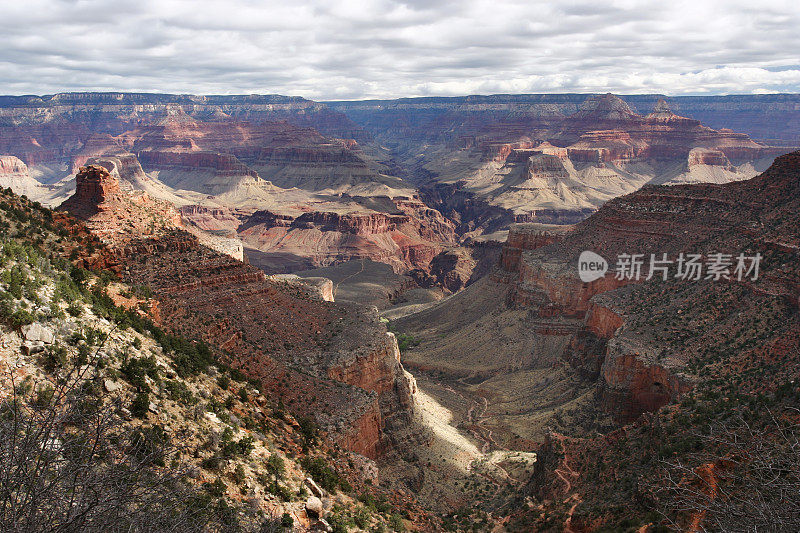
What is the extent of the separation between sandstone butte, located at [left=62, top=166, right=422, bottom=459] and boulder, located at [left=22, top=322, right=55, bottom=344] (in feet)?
49.4

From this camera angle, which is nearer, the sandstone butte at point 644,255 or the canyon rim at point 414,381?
the canyon rim at point 414,381

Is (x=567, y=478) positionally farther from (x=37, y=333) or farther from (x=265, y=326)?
(x=37, y=333)

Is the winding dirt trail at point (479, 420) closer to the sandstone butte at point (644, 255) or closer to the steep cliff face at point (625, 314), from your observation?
the steep cliff face at point (625, 314)

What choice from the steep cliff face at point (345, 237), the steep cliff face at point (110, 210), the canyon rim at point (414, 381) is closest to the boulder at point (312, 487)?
the canyon rim at point (414, 381)

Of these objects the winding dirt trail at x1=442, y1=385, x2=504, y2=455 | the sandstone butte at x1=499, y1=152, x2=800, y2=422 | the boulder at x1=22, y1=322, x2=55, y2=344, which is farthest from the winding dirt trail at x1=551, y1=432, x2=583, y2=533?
the boulder at x1=22, y1=322, x2=55, y2=344

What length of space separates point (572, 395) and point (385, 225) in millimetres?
118521

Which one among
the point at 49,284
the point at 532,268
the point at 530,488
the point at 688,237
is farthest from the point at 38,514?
the point at 532,268

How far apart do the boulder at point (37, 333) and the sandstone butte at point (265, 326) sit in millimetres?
15047

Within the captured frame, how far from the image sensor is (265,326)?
39125mm

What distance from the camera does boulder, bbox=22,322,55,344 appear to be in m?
16.0

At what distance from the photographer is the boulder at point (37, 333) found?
52.6ft

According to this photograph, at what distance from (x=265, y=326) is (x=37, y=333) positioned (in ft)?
75.5

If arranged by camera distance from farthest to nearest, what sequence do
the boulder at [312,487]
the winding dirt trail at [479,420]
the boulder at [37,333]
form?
the winding dirt trail at [479,420] → the boulder at [312,487] → the boulder at [37,333]

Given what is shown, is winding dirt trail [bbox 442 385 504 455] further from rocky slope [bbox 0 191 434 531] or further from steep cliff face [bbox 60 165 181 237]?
steep cliff face [bbox 60 165 181 237]
